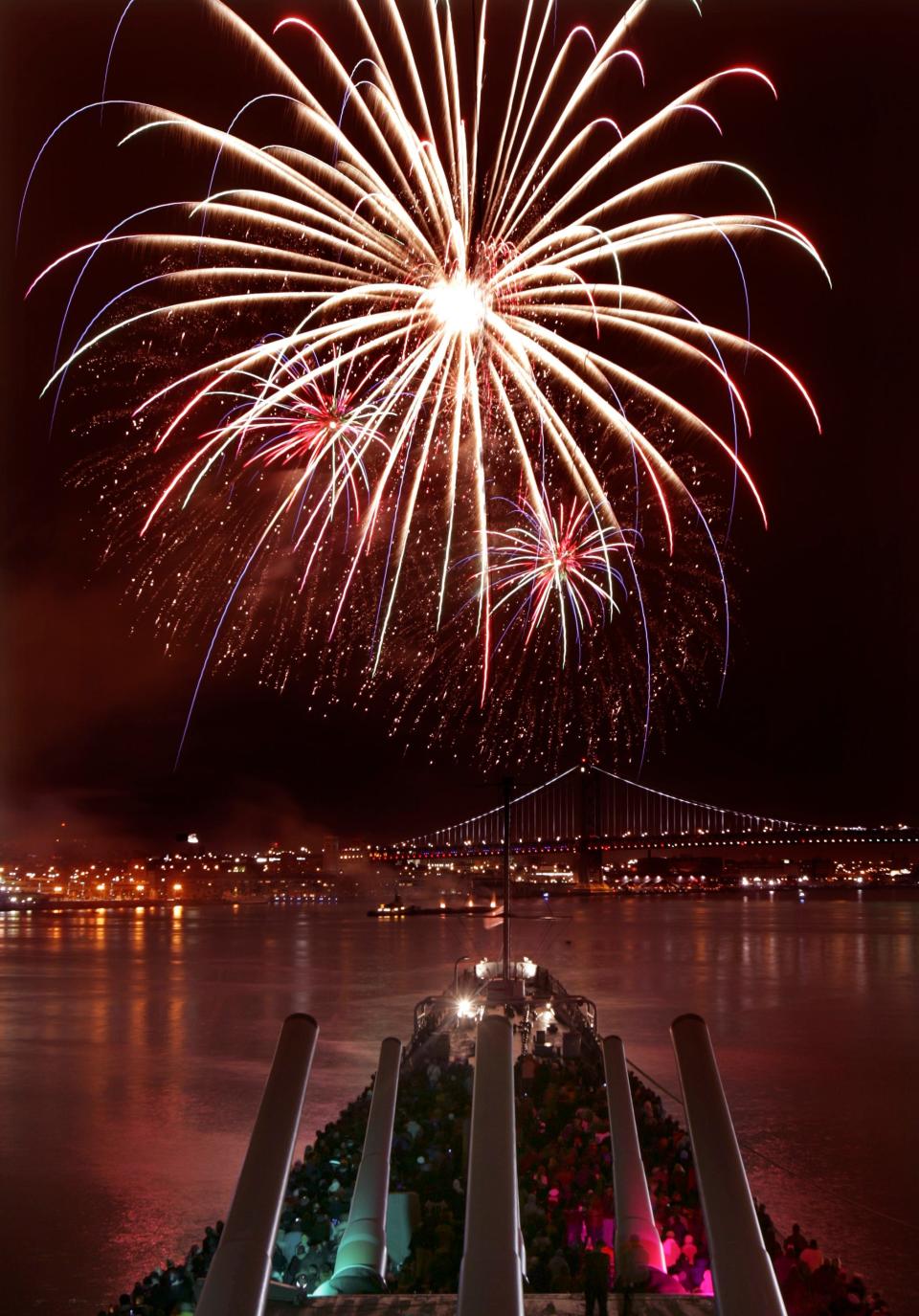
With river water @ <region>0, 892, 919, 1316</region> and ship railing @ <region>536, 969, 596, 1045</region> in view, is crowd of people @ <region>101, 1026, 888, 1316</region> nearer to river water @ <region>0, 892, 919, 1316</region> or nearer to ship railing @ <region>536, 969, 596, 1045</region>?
river water @ <region>0, 892, 919, 1316</region>

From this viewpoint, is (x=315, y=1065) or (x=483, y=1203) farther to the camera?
(x=315, y=1065)

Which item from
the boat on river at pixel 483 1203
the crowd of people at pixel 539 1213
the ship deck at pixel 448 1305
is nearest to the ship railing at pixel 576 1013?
the crowd of people at pixel 539 1213

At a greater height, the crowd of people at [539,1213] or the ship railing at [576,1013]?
the crowd of people at [539,1213]

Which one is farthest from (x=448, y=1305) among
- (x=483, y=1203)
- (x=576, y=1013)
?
(x=576, y=1013)

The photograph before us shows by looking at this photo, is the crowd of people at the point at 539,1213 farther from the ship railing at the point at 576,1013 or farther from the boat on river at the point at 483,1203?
the ship railing at the point at 576,1013

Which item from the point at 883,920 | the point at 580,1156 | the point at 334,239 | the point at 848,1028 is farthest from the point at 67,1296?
the point at 883,920

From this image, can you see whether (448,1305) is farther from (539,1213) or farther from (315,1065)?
(315,1065)
